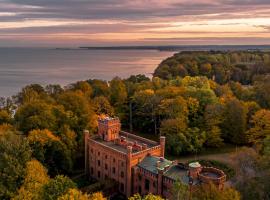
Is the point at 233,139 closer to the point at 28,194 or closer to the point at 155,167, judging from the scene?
the point at 155,167

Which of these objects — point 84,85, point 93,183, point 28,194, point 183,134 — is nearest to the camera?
point 28,194

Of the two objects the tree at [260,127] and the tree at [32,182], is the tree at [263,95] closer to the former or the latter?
the tree at [260,127]

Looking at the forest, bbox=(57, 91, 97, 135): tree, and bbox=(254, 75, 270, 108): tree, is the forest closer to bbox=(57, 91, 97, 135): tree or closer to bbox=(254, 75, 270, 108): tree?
bbox=(57, 91, 97, 135): tree

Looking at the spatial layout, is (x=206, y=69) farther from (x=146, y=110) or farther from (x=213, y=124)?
(x=213, y=124)

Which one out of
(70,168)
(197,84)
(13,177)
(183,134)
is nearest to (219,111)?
(183,134)

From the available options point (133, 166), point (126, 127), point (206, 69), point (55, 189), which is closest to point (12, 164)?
point (55, 189)

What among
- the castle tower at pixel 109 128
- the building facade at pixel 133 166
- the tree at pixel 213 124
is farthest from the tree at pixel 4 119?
the tree at pixel 213 124
